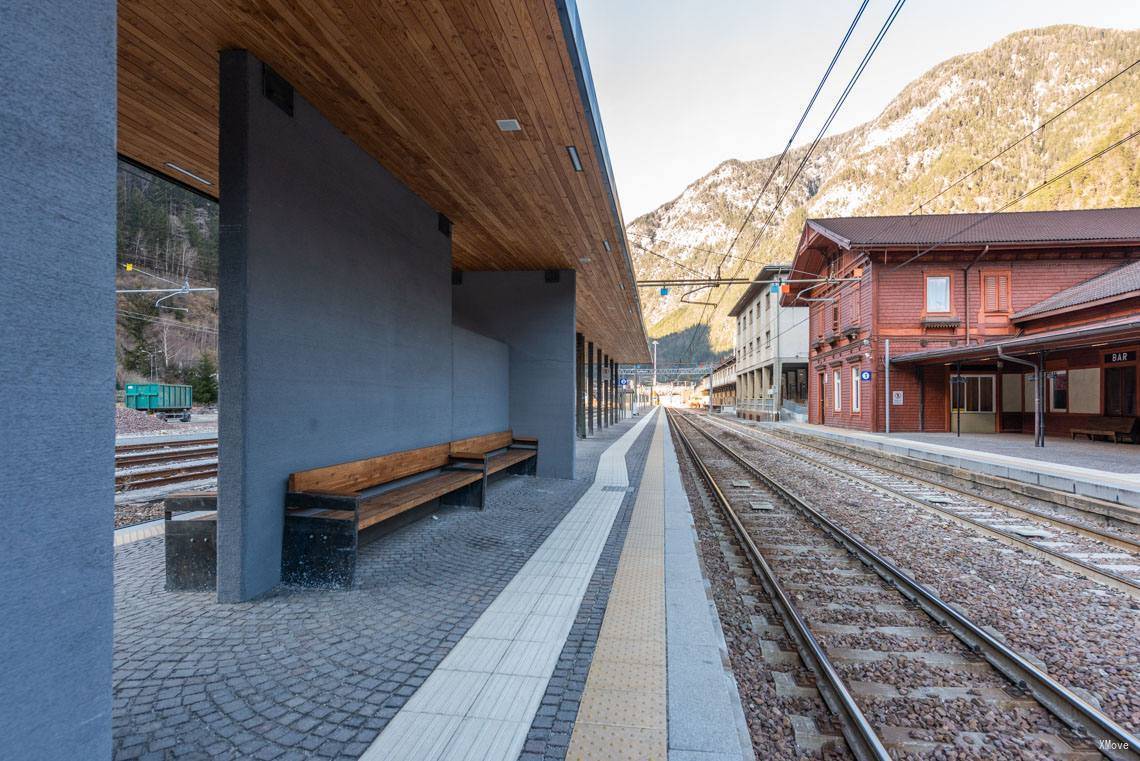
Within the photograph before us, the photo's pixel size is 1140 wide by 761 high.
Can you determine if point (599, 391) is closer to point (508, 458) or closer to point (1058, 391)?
point (508, 458)

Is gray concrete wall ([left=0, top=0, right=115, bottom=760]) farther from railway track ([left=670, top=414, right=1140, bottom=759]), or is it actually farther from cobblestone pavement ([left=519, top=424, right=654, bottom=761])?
railway track ([left=670, top=414, right=1140, bottom=759])

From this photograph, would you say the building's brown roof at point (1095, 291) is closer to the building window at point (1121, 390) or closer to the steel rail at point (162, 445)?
the building window at point (1121, 390)

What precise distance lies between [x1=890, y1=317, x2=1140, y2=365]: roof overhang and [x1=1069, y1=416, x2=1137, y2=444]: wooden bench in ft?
10.0

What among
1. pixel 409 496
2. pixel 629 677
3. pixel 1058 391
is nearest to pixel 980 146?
pixel 1058 391

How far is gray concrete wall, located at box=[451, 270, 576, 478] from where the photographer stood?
35.3 ft

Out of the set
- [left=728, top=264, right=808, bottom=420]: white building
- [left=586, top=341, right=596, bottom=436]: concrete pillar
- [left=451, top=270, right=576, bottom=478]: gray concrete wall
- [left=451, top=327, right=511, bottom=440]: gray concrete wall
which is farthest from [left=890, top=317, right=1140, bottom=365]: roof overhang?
[left=451, top=327, right=511, bottom=440]: gray concrete wall

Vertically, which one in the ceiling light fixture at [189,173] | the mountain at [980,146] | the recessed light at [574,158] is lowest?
the recessed light at [574,158]

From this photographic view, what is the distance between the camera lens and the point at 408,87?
4332 mm

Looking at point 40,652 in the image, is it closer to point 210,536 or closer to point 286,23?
point 210,536

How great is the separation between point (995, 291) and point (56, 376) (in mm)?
→ 28980

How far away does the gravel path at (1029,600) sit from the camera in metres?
3.35

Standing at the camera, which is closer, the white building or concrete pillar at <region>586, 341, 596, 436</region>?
concrete pillar at <region>586, 341, 596, 436</region>

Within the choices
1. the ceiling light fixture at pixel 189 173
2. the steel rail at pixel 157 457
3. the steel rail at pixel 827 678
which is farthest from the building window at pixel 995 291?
the steel rail at pixel 157 457

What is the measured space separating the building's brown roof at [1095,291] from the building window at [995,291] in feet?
2.40
